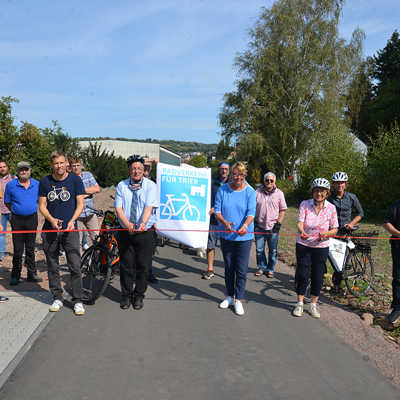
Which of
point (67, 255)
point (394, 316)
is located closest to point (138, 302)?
point (67, 255)

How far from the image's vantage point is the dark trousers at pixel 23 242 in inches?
243

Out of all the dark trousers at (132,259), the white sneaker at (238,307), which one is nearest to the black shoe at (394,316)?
the white sneaker at (238,307)

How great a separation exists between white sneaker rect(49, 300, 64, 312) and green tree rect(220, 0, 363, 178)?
2813cm

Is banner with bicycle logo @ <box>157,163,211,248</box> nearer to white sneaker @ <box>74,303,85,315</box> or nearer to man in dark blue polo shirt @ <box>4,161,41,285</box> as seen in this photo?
white sneaker @ <box>74,303,85,315</box>

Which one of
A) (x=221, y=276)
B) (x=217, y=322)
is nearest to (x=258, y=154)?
(x=221, y=276)

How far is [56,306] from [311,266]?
3420 mm

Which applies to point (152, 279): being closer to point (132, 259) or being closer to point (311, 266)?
point (132, 259)

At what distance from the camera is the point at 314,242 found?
17.1 ft

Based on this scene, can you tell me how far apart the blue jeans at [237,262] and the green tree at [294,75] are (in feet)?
89.6

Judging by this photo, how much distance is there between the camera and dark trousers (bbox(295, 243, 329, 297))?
17.2 ft

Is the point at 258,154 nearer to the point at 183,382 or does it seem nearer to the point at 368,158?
the point at 368,158

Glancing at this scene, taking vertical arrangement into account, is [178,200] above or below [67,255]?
above

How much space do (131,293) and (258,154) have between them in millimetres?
30039

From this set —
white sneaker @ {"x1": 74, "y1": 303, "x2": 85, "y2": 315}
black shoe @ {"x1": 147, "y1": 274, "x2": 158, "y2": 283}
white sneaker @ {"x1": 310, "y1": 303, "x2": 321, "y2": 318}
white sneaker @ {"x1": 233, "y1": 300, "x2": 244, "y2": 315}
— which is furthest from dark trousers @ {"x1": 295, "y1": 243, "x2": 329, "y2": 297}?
white sneaker @ {"x1": 74, "y1": 303, "x2": 85, "y2": 315}
